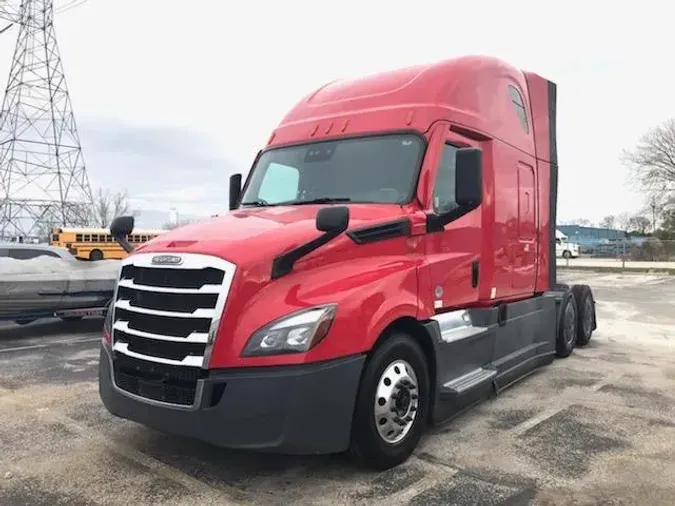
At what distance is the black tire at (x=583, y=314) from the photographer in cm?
955

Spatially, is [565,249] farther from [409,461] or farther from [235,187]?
[409,461]

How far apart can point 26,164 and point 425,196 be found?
40162mm

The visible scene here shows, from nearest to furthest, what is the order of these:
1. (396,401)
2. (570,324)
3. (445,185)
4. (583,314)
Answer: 1. (396,401)
2. (445,185)
3. (570,324)
4. (583,314)

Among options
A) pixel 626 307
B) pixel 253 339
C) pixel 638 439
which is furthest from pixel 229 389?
pixel 626 307

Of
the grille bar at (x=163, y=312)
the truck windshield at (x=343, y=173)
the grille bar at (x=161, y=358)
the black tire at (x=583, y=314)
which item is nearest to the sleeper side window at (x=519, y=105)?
the truck windshield at (x=343, y=173)

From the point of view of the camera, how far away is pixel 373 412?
4.20 meters

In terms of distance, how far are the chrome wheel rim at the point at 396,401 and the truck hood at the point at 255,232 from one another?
1.11 meters

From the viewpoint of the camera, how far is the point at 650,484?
418cm

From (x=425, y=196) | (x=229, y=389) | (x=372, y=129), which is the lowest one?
(x=229, y=389)

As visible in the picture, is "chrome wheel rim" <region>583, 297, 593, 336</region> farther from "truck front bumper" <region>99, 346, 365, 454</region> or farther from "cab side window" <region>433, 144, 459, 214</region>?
"truck front bumper" <region>99, 346, 365, 454</region>

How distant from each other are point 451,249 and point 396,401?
153cm

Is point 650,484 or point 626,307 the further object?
point 626,307

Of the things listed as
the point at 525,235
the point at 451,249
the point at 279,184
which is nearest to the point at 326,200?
the point at 279,184

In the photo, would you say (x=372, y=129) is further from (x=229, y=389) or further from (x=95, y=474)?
(x=95, y=474)
